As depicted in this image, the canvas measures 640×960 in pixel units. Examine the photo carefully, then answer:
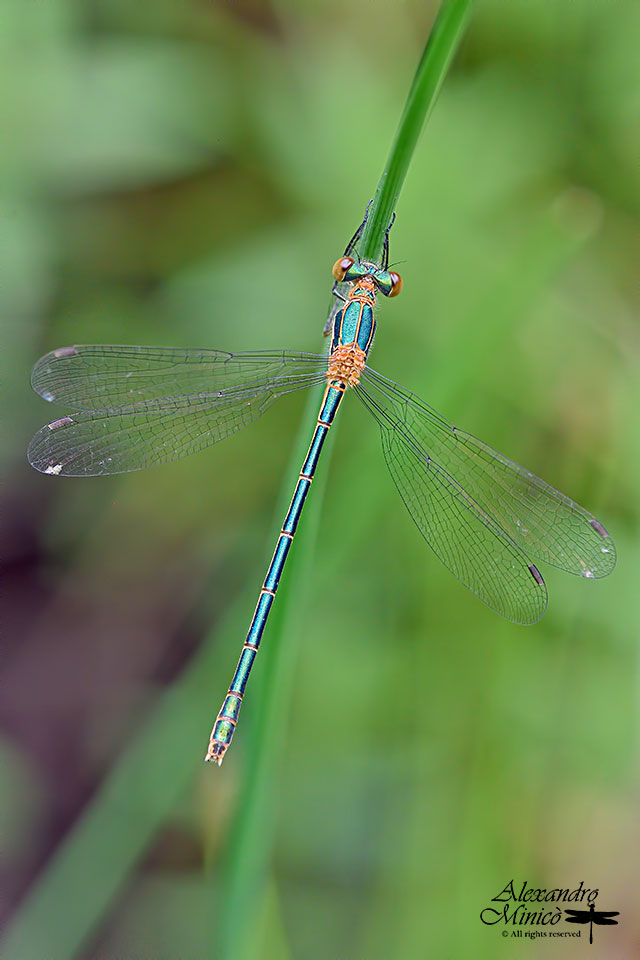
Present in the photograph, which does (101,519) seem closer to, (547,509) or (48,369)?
(48,369)

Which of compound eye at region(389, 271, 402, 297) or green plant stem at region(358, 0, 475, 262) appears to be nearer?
green plant stem at region(358, 0, 475, 262)

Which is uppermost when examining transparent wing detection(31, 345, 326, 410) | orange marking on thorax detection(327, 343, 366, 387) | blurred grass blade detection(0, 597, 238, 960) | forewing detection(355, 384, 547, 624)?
orange marking on thorax detection(327, 343, 366, 387)

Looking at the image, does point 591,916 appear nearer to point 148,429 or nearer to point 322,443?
point 322,443

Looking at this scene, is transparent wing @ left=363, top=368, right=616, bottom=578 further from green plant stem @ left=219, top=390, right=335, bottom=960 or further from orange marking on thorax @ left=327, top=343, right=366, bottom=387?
green plant stem @ left=219, top=390, right=335, bottom=960

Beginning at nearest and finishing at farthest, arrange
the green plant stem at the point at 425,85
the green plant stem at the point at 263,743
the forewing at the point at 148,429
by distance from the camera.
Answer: the green plant stem at the point at 425,85 < the green plant stem at the point at 263,743 < the forewing at the point at 148,429

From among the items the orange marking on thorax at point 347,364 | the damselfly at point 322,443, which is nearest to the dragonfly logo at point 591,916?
the damselfly at point 322,443

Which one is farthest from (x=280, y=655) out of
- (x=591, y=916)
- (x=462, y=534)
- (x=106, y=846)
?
(x=591, y=916)

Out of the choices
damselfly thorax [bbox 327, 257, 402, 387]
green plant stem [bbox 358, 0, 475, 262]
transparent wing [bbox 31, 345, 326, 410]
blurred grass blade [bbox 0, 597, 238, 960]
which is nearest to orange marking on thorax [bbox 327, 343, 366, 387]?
damselfly thorax [bbox 327, 257, 402, 387]

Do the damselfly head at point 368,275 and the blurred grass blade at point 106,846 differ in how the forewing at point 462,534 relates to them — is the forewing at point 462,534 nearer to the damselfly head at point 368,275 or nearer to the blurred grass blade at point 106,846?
the damselfly head at point 368,275
